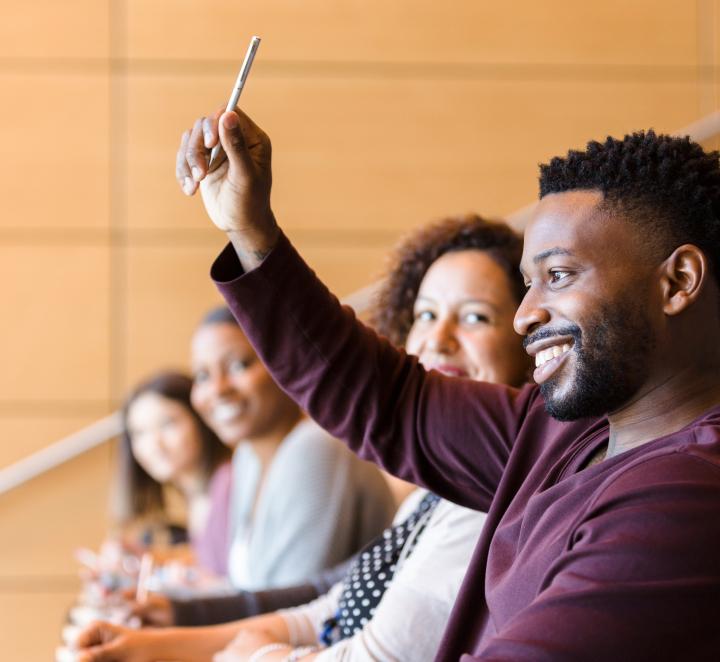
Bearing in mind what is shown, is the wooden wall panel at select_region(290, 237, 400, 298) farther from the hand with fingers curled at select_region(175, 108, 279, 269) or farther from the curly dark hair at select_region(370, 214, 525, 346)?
the hand with fingers curled at select_region(175, 108, 279, 269)

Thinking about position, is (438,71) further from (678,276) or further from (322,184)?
(678,276)

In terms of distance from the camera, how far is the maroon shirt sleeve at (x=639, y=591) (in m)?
0.79

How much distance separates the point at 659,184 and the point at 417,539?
69cm

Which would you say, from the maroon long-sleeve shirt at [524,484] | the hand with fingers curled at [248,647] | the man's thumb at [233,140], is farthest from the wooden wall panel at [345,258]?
the man's thumb at [233,140]

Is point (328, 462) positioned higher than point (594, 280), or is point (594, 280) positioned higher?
point (328, 462)

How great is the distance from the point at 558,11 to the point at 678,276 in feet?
9.07

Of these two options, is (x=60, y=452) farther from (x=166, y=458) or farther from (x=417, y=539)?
(x=417, y=539)

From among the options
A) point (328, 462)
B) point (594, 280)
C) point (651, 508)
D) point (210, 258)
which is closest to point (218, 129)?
point (594, 280)

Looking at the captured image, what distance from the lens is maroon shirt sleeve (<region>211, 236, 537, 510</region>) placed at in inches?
51.3

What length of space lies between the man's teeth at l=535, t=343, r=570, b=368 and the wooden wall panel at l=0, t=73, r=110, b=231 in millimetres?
2772

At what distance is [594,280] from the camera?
993mm

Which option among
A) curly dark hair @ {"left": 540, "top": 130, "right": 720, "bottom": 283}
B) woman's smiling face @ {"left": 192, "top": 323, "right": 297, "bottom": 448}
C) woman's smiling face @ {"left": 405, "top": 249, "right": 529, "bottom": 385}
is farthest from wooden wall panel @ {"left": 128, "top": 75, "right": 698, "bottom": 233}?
curly dark hair @ {"left": 540, "top": 130, "right": 720, "bottom": 283}

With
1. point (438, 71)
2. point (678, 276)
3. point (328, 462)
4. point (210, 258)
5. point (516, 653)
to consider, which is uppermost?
point (438, 71)

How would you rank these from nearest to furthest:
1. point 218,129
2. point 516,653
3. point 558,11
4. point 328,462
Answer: point 516,653
point 218,129
point 328,462
point 558,11
